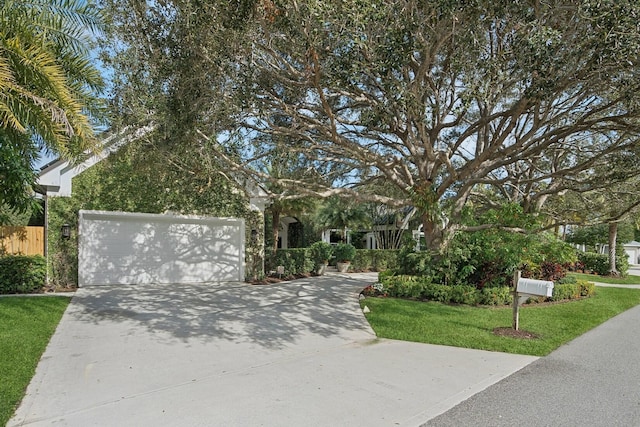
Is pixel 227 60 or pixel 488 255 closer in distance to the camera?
pixel 227 60

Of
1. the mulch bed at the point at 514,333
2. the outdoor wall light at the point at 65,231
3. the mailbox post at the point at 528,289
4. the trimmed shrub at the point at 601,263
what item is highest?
the outdoor wall light at the point at 65,231

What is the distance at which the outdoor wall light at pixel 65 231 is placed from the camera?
40.8 ft

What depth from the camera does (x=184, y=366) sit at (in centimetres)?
565

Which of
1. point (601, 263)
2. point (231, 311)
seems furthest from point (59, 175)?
point (601, 263)

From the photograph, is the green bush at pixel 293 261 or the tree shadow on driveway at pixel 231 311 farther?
the green bush at pixel 293 261

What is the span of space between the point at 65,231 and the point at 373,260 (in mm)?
13936

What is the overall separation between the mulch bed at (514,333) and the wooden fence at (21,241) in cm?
1248

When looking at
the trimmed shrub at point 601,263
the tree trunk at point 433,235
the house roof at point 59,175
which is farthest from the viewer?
the trimmed shrub at point 601,263

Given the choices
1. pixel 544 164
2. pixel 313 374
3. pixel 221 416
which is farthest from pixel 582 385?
pixel 544 164

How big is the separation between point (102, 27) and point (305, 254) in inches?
454

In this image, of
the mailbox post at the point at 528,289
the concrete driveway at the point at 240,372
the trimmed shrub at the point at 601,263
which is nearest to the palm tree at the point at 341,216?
the trimmed shrub at the point at 601,263

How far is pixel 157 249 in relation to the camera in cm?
1409

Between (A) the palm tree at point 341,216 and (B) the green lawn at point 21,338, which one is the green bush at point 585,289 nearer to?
(A) the palm tree at point 341,216

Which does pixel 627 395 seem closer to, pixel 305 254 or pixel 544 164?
pixel 544 164
